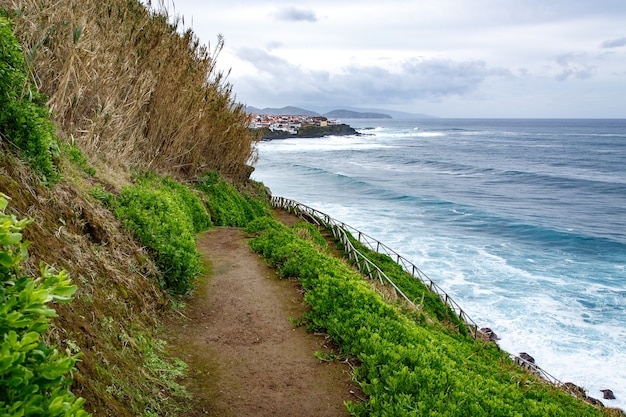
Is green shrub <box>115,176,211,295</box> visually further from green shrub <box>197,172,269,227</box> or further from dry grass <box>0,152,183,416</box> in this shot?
green shrub <box>197,172,269,227</box>

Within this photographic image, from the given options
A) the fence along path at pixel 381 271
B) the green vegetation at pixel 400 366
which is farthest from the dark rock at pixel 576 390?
the green vegetation at pixel 400 366

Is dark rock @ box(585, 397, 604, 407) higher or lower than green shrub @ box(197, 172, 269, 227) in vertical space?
lower

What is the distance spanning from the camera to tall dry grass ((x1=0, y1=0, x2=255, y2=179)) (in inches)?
332

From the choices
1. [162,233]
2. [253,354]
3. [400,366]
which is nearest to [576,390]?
[400,366]

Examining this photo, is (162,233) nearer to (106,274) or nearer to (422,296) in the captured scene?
(106,274)

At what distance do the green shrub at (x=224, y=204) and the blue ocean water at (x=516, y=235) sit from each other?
8917 millimetres

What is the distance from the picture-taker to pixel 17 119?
553 centimetres

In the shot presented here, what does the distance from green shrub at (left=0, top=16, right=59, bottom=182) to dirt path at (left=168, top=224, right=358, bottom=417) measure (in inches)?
110

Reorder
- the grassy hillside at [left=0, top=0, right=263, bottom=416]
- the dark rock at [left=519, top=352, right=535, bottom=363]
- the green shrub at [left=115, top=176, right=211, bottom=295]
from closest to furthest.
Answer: the grassy hillside at [left=0, top=0, right=263, bottom=416], the green shrub at [left=115, top=176, right=211, bottom=295], the dark rock at [left=519, top=352, right=535, bottom=363]

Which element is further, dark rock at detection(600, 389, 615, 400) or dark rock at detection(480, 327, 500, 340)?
dark rock at detection(480, 327, 500, 340)

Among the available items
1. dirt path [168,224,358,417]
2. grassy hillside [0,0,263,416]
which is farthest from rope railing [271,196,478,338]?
grassy hillside [0,0,263,416]

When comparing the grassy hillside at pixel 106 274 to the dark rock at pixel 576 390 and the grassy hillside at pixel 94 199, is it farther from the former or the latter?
the dark rock at pixel 576 390

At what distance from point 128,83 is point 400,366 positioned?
10.6 m

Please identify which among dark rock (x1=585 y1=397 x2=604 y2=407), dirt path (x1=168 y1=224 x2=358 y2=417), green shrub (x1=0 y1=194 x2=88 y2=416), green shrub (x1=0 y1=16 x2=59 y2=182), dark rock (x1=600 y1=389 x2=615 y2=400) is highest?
green shrub (x1=0 y1=16 x2=59 y2=182)
